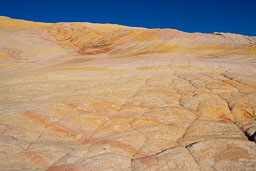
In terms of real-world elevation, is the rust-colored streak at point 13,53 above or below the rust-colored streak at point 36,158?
above

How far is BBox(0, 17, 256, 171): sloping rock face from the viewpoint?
5012mm

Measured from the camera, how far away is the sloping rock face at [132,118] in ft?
16.4

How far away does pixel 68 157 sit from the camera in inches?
205

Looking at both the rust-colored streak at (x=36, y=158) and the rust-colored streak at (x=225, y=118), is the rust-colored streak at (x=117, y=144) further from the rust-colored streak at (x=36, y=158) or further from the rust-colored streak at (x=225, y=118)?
the rust-colored streak at (x=225, y=118)

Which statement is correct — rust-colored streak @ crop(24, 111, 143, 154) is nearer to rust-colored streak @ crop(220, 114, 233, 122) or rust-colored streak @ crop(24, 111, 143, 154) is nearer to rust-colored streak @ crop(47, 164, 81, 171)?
rust-colored streak @ crop(47, 164, 81, 171)

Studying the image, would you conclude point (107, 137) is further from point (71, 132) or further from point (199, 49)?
point (199, 49)

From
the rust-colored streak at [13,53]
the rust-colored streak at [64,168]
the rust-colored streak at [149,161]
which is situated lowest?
the rust-colored streak at [64,168]

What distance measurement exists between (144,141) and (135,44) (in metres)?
20.3

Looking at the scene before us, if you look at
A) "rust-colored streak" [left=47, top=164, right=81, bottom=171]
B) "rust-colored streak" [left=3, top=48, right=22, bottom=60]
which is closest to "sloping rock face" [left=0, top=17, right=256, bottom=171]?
"rust-colored streak" [left=47, top=164, right=81, bottom=171]

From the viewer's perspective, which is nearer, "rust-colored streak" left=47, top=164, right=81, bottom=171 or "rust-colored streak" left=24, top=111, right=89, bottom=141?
"rust-colored streak" left=47, top=164, right=81, bottom=171

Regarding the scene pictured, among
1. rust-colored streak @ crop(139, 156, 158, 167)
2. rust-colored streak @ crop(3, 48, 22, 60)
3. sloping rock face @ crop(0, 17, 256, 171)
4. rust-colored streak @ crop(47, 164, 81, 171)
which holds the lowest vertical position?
rust-colored streak @ crop(47, 164, 81, 171)

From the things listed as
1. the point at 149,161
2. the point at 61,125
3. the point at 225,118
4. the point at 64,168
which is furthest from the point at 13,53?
the point at 225,118

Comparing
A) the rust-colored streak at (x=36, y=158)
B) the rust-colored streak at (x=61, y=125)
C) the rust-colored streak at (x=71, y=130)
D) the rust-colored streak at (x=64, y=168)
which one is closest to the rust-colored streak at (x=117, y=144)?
the rust-colored streak at (x=71, y=130)

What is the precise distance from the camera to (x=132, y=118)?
732cm
